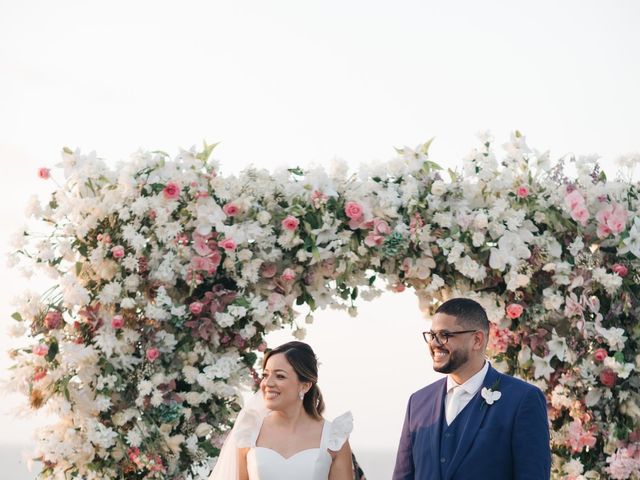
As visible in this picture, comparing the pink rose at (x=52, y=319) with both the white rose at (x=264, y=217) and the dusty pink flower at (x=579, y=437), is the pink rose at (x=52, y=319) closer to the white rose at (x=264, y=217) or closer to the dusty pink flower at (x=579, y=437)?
the white rose at (x=264, y=217)

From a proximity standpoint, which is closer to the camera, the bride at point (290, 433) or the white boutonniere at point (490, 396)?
the white boutonniere at point (490, 396)

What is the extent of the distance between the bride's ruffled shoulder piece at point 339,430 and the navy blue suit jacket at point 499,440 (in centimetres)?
71

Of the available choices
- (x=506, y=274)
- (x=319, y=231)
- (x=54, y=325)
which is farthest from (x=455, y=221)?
(x=54, y=325)

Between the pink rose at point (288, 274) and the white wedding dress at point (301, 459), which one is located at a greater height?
the pink rose at point (288, 274)

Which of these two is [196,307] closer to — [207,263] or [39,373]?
[207,263]

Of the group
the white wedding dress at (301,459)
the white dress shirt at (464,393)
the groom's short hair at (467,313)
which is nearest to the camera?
the groom's short hair at (467,313)

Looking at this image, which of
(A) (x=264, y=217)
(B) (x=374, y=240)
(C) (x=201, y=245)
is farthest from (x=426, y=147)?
(C) (x=201, y=245)

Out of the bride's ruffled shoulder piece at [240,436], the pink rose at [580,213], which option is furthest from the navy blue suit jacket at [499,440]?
the pink rose at [580,213]

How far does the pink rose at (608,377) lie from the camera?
629 cm

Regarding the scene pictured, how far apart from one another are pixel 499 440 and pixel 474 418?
0.49ft

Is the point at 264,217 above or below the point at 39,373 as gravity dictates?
above

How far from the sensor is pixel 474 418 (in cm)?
425

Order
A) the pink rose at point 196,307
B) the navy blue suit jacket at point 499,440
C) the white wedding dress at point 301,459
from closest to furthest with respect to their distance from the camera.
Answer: the navy blue suit jacket at point 499,440
the white wedding dress at point 301,459
the pink rose at point 196,307

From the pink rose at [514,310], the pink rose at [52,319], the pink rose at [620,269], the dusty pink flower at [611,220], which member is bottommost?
the pink rose at [514,310]
